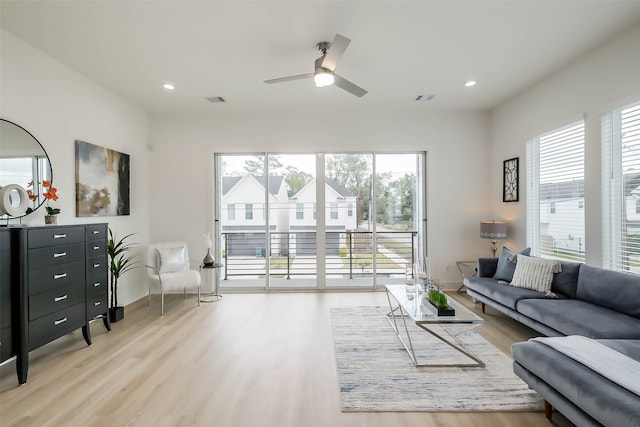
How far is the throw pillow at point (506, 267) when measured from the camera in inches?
142

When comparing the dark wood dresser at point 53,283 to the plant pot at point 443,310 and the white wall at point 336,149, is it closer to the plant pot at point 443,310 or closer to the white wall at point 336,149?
the white wall at point 336,149

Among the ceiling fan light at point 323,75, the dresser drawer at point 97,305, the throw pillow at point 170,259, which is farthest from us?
the throw pillow at point 170,259

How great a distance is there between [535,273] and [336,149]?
3.16 metres

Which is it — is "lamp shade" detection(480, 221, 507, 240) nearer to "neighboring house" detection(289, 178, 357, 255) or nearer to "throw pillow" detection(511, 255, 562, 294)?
"throw pillow" detection(511, 255, 562, 294)

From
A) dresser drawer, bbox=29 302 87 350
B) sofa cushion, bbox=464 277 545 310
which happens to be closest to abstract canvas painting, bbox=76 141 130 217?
dresser drawer, bbox=29 302 87 350

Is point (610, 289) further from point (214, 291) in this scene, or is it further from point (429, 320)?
point (214, 291)

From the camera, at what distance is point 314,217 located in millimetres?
4938

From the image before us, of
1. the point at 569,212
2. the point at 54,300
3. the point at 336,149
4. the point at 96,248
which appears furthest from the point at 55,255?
the point at 569,212

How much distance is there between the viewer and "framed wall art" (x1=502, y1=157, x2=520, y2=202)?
4254 mm

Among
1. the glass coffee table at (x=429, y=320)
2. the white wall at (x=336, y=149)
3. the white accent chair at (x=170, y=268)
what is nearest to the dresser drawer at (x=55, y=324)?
the white accent chair at (x=170, y=268)

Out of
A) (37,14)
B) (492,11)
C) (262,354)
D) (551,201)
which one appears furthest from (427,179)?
(37,14)

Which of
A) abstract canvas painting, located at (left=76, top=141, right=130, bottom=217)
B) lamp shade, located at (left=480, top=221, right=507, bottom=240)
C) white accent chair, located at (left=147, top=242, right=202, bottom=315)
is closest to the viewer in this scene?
abstract canvas painting, located at (left=76, top=141, right=130, bottom=217)

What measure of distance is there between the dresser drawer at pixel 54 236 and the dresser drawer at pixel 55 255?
4 cm

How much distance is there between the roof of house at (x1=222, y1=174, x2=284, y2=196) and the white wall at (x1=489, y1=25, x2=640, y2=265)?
3.60 meters
